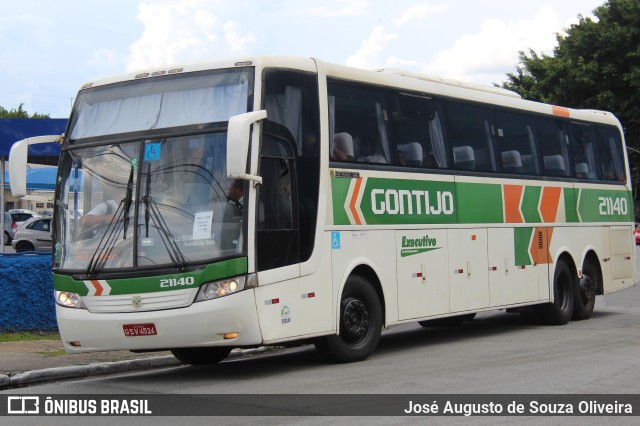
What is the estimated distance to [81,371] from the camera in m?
12.1

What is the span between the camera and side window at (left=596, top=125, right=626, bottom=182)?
18811 millimetres

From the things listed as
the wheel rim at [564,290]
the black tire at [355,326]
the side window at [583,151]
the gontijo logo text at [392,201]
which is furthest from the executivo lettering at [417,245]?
the side window at [583,151]

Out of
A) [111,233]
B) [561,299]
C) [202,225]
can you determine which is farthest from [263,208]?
[561,299]

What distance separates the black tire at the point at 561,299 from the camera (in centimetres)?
1681

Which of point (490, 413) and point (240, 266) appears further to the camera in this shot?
point (240, 266)

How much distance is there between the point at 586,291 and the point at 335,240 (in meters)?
7.59

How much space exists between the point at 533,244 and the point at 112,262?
8002 mm

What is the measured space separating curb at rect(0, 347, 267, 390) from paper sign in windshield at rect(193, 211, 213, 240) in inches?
111

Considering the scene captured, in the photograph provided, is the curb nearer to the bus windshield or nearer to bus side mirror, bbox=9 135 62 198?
bus side mirror, bbox=9 135 62 198

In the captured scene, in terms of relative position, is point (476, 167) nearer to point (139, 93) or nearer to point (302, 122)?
point (302, 122)

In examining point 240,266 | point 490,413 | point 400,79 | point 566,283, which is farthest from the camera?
point 566,283

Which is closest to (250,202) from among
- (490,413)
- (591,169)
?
(490,413)

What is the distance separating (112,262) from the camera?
1068 centimetres

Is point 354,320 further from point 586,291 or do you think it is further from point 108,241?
point 586,291
